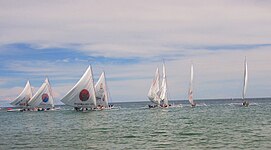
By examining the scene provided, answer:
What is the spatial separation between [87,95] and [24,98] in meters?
50.3

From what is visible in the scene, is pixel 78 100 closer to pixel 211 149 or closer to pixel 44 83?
pixel 44 83

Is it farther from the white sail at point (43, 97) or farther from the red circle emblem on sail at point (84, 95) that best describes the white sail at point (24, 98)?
the red circle emblem on sail at point (84, 95)

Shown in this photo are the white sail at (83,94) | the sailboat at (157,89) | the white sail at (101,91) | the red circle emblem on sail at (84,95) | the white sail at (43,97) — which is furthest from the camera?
the white sail at (43,97)

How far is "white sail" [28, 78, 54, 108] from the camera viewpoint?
131 m

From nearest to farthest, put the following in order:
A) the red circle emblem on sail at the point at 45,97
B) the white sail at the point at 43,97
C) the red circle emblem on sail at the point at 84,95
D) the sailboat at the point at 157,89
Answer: the red circle emblem on sail at the point at 84,95, the sailboat at the point at 157,89, the white sail at the point at 43,97, the red circle emblem on sail at the point at 45,97

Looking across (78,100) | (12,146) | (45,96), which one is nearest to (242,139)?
(12,146)

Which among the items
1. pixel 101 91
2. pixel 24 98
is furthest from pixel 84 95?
pixel 24 98

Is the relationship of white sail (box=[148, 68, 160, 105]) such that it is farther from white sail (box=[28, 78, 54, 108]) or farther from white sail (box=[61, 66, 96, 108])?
white sail (box=[28, 78, 54, 108])

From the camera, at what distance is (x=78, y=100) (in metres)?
102

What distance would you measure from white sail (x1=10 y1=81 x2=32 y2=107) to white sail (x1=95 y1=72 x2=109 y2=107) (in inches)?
1526

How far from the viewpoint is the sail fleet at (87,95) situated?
101250 millimetres

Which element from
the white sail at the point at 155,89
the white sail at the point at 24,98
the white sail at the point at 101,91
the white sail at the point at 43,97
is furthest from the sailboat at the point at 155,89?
the white sail at the point at 24,98

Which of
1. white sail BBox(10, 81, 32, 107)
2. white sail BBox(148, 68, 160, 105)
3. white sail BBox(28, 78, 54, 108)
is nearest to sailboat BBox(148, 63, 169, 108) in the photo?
white sail BBox(148, 68, 160, 105)

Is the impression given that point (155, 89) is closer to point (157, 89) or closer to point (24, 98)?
point (157, 89)
